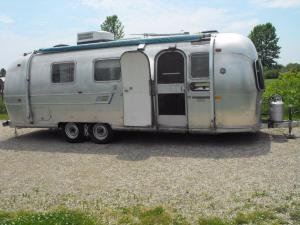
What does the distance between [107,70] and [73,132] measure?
7.02 ft

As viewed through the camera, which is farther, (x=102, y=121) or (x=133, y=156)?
(x=102, y=121)

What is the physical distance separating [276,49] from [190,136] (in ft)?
249

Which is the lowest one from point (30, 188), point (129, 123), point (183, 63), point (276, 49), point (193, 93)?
point (30, 188)

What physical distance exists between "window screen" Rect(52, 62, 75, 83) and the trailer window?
813 mm

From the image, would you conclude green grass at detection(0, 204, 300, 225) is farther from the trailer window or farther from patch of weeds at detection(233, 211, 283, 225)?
the trailer window

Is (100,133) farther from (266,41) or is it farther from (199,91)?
(266,41)

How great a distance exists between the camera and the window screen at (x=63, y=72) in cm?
1198

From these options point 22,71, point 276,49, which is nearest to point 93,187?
point 22,71

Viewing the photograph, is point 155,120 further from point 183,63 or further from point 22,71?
point 22,71

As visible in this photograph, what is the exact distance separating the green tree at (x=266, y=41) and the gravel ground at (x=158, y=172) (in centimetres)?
7342

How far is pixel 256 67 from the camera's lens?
10406mm

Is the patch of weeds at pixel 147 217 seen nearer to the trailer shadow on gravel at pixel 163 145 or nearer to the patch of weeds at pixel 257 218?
the patch of weeds at pixel 257 218

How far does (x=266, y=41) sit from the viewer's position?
8281 cm

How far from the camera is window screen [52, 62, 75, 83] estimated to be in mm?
11984
